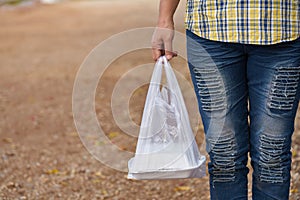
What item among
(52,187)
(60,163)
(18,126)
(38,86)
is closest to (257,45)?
(52,187)

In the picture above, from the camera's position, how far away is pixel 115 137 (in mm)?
5336

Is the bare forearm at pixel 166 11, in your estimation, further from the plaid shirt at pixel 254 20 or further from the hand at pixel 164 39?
the plaid shirt at pixel 254 20

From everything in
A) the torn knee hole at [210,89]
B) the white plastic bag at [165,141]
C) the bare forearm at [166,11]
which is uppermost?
the bare forearm at [166,11]

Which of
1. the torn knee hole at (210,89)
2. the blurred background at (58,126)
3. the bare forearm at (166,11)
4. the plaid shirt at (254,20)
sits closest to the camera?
the plaid shirt at (254,20)

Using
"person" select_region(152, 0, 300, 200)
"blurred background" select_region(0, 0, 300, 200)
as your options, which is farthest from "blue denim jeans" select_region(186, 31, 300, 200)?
"blurred background" select_region(0, 0, 300, 200)

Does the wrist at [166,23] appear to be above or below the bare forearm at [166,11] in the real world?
below

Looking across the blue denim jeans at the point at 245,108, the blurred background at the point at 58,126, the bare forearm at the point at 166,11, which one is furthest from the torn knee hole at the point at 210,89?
the blurred background at the point at 58,126

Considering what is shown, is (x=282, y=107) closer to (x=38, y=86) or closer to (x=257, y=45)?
(x=257, y=45)

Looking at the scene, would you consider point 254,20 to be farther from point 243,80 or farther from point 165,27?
point 165,27

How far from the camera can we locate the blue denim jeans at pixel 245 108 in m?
2.23

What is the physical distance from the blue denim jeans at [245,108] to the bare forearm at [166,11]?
134mm

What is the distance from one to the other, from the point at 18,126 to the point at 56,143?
28.9 inches

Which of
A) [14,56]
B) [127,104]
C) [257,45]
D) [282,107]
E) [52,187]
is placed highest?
[257,45]

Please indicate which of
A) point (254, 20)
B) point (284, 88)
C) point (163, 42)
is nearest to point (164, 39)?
point (163, 42)
